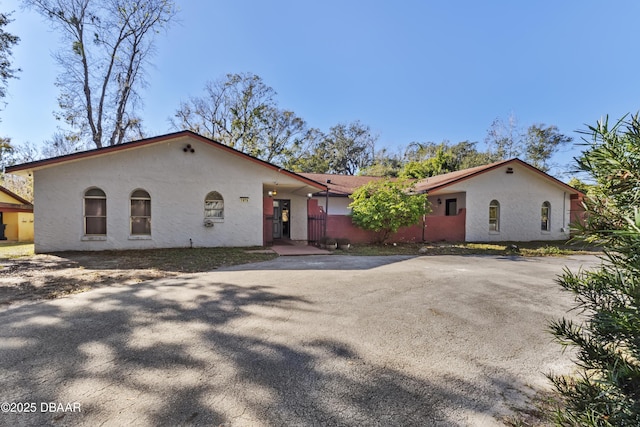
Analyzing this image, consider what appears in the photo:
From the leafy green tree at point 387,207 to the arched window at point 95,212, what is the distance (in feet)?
33.8

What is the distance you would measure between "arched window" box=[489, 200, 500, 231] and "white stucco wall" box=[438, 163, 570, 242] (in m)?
0.19

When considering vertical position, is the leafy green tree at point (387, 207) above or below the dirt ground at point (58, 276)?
above

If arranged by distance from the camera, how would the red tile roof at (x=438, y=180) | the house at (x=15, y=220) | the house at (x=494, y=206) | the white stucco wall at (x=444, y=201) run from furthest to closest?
1. the house at (x=15, y=220)
2. the white stucco wall at (x=444, y=201)
3. the house at (x=494, y=206)
4. the red tile roof at (x=438, y=180)

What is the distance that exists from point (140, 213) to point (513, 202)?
62.0 feet

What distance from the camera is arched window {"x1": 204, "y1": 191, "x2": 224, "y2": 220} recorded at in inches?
471

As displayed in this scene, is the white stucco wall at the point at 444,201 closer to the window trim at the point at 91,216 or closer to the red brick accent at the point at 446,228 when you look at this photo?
the red brick accent at the point at 446,228

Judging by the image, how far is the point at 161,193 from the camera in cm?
1134

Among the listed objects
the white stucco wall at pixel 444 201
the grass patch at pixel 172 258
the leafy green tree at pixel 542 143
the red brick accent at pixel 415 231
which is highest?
the leafy green tree at pixel 542 143

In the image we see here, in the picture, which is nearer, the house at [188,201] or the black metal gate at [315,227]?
the house at [188,201]

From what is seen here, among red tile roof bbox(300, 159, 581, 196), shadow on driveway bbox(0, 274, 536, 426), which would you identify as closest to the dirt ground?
shadow on driveway bbox(0, 274, 536, 426)

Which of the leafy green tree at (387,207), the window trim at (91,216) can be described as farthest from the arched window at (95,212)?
the leafy green tree at (387,207)

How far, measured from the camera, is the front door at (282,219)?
50.9 ft

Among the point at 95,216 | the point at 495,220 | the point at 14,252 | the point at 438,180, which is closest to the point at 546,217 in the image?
the point at 495,220

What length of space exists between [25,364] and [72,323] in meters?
1.13
